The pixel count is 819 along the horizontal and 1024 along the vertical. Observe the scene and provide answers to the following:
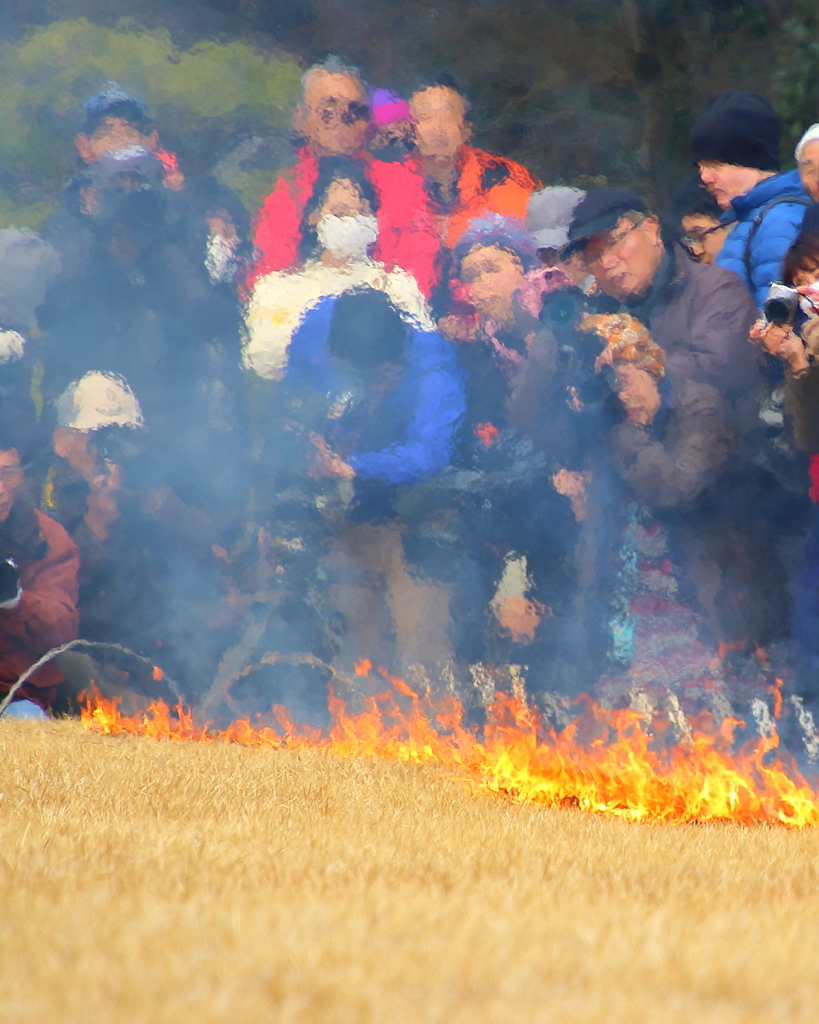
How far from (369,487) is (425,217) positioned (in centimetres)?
134

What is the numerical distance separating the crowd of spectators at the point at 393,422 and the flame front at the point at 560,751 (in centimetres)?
14

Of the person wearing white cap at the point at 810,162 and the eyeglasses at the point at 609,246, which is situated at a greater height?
the person wearing white cap at the point at 810,162

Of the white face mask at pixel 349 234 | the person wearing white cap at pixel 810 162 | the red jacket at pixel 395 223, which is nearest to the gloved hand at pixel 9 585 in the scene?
the red jacket at pixel 395 223

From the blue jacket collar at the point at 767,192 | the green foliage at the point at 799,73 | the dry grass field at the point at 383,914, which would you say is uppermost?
the green foliage at the point at 799,73

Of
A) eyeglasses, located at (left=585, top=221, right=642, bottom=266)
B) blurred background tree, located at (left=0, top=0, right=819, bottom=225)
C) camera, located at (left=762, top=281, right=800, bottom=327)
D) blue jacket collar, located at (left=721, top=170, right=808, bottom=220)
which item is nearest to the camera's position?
camera, located at (left=762, top=281, right=800, bottom=327)

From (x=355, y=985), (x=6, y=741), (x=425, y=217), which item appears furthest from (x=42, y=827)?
(x=425, y=217)

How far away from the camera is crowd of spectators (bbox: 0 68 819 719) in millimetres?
4254

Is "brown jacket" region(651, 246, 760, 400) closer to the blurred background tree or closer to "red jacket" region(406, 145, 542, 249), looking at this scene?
the blurred background tree

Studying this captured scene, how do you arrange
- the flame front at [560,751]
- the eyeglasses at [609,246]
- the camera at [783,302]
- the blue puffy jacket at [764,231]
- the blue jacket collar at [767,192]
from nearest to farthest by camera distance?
the flame front at [560,751]
the camera at [783,302]
the blue puffy jacket at [764,231]
the blue jacket collar at [767,192]
the eyeglasses at [609,246]

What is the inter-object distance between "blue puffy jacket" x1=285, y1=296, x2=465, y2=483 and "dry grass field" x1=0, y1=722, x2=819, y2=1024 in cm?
198

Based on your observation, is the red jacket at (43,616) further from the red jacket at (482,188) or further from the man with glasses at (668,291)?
the man with glasses at (668,291)

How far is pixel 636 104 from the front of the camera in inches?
189

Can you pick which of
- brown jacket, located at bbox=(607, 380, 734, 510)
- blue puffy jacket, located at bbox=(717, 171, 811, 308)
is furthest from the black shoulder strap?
brown jacket, located at bbox=(607, 380, 734, 510)

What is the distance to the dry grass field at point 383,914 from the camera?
4.81 feet
